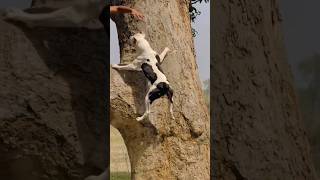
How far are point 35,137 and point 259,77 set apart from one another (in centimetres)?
94

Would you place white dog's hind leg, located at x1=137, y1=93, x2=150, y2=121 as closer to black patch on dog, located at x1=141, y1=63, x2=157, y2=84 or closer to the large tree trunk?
the large tree trunk

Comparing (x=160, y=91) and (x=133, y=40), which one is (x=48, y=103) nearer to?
(x=160, y=91)

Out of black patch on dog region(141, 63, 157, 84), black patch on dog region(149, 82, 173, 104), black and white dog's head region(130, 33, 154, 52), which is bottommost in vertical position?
black patch on dog region(149, 82, 173, 104)

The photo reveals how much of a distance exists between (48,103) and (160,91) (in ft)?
12.8

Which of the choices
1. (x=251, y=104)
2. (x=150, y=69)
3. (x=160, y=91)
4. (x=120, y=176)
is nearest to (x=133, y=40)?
(x=150, y=69)

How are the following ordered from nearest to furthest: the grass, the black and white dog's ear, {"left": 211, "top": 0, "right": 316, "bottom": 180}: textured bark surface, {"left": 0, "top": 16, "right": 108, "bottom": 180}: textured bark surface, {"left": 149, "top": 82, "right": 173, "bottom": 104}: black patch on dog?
1. {"left": 0, "top": 16, "right": 108, "bottom": 180}: textured bark surface
2. {"left": 211, "top": 0, "right": 316, "bottom": 180}: textured bark surface
3. {"left": 149, "top": 82, "right": 173, "bottom": 104}: black patch on dog
4. the black and white dog's ear
5. the grass

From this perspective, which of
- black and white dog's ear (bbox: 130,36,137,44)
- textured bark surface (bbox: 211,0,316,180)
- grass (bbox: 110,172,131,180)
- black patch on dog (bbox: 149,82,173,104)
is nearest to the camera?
textured bark surface (bbox: 211,0,316,180)

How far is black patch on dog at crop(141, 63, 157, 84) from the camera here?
239 inches

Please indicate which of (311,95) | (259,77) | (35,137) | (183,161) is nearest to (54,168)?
(35,137)

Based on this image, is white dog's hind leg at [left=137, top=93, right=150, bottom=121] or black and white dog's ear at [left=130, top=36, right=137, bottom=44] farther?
black and white dog's ear at [left=130, top=36, right=137, bottom=44]

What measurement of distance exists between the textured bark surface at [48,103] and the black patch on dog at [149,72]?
12.6ft

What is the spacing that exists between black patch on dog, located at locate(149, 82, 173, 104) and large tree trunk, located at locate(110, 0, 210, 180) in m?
0.06

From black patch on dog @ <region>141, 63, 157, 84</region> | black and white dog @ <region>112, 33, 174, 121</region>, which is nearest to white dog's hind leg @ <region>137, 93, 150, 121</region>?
black and white dog @ <region>112, 33, 174, 121</region>

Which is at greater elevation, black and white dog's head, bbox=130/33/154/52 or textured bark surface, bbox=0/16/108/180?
black and white dog's head, bbox=130/33/154/52
